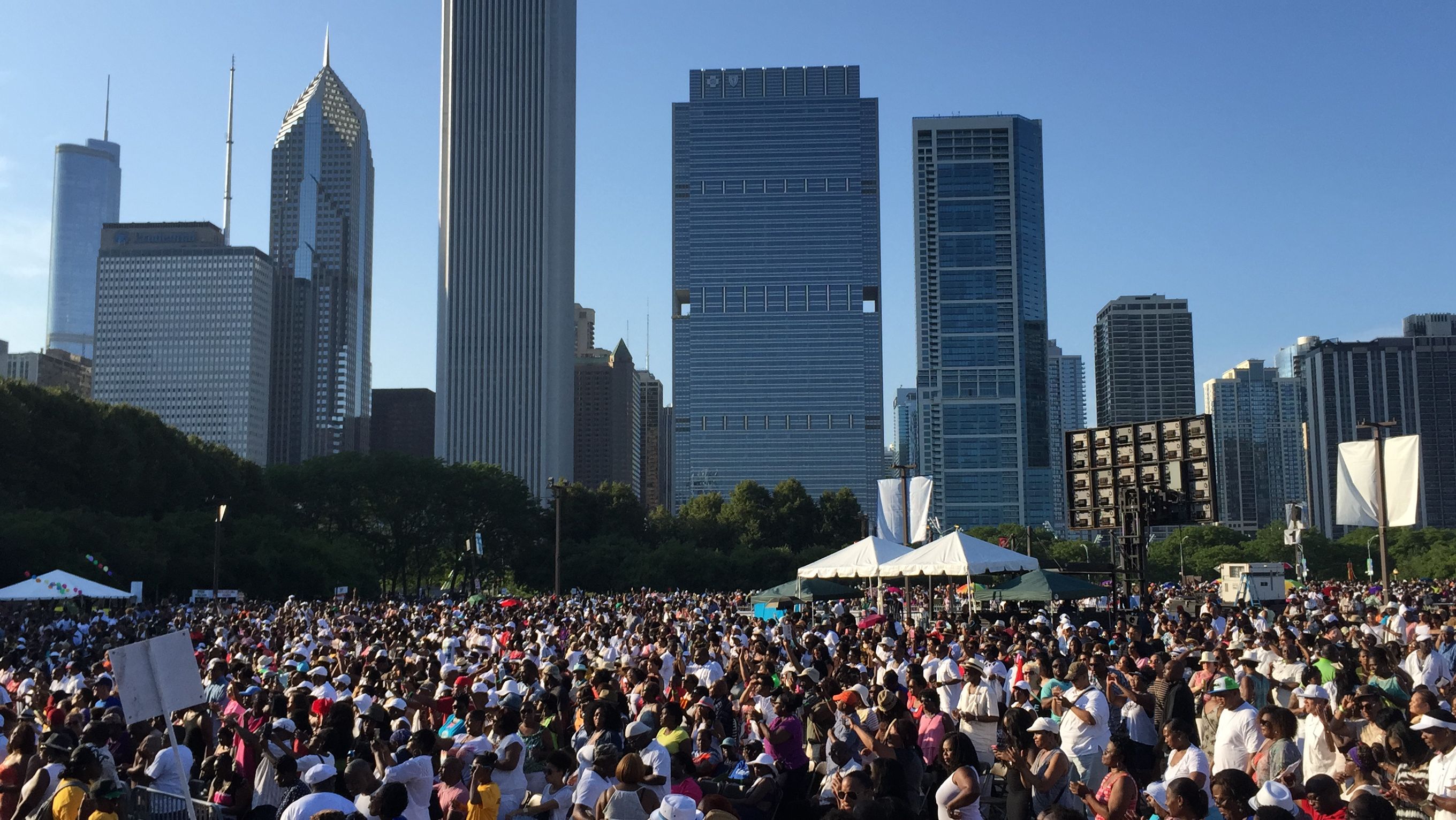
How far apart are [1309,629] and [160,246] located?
672ft

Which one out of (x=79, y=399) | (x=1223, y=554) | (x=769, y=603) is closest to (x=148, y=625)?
(x=769, y=603)

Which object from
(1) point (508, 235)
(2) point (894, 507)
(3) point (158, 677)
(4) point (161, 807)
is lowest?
(4) point (161, 807)

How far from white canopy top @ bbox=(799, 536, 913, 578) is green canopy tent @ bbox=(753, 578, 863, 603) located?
5.81 feet

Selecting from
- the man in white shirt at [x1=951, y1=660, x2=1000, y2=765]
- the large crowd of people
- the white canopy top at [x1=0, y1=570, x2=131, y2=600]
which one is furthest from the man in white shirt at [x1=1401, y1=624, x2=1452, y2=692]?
the white canopy top at [x1=0, y1=570, x2=131, y2=600]

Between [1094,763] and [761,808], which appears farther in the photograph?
[1094,763]

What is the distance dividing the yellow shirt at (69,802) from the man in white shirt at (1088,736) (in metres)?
7.13

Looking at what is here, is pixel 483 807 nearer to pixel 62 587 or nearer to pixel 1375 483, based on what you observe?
pixel 1375 483

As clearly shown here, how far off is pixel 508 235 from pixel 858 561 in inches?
5250

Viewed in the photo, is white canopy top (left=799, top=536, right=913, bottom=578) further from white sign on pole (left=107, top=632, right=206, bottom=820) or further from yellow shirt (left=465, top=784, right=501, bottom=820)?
white sign on pole (left=107, top=632, right=206, bottom=820)

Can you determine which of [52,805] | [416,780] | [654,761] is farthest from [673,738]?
[52,805]

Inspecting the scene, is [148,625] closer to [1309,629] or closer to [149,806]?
[149,806]

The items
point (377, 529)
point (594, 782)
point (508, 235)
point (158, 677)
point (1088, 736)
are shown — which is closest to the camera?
point (594, 782)

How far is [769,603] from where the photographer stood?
3391cm

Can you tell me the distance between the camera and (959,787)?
7.71 metres
